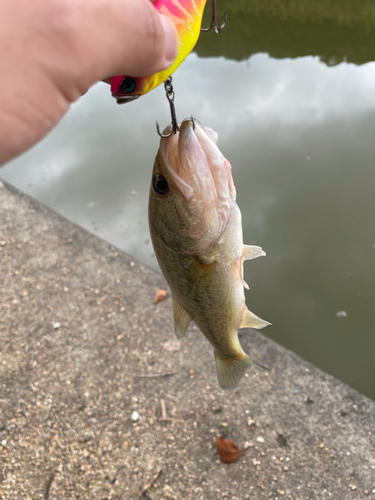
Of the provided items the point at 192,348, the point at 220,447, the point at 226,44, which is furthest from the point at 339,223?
the point at 226,44

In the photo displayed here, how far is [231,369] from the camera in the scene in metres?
1.76

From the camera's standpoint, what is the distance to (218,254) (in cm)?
147

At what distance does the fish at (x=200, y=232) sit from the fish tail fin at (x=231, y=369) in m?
0.06

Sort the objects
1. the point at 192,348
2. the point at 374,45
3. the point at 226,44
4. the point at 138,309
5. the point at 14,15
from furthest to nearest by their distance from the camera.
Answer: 1. the point at 226,44
2. the point at 374,45
3. the point at 138,309
4. the point at 192,348
5. the point at 14,15

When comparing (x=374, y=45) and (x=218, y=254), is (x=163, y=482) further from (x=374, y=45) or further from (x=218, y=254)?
(x=374, y=45)

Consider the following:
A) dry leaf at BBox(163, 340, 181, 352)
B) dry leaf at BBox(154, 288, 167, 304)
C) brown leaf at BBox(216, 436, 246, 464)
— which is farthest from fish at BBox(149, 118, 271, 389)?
dry leaf at BBox(154, 288, 167, 304)

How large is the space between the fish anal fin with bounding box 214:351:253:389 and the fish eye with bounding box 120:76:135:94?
1.22 metres

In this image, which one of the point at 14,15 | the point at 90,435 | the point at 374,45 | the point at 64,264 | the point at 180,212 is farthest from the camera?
the point at 374,45

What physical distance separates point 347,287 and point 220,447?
1.75m

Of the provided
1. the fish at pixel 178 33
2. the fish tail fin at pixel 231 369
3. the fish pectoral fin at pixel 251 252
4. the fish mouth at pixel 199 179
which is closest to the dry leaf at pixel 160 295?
the fish tail fin at pixel 231 369

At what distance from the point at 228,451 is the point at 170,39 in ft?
7.67

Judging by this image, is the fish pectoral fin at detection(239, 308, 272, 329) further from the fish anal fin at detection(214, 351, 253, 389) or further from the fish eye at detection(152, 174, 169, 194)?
the fish eye at detection(152, 174, 169, 194)

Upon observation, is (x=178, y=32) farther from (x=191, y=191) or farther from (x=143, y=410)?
(x=143, y=410)

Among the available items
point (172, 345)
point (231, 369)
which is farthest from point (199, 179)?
point (172, 345)
